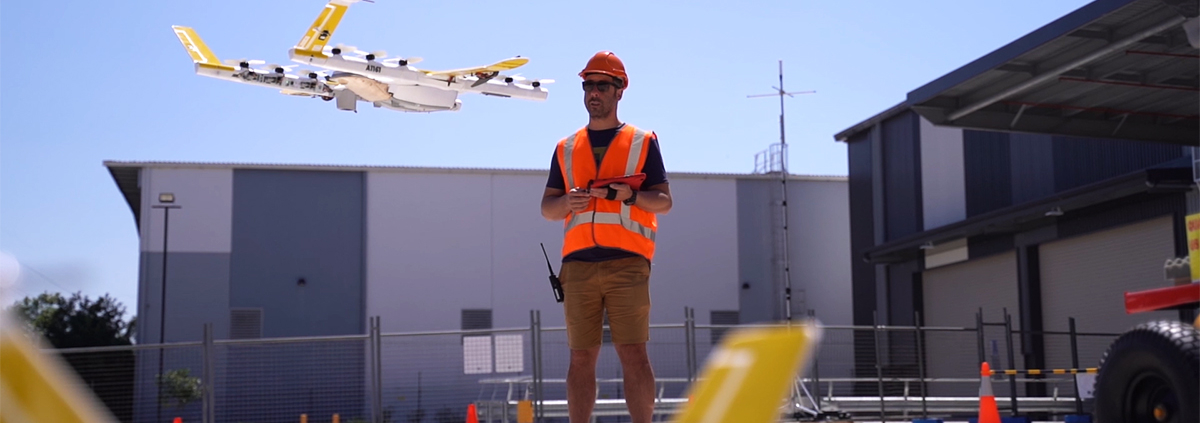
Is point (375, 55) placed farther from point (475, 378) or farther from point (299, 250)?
point (299, 250)

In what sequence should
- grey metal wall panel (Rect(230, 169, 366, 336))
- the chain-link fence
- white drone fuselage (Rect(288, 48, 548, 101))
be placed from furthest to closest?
grey metal wall panel (Rect(230, 169, 366, 336))
white drone fuselage (Rect(288, 48, 548, 101))
the chain-link fence

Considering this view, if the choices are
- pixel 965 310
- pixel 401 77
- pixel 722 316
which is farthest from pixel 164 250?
pixel 965 310

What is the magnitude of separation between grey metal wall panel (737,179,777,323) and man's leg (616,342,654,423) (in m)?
36.7

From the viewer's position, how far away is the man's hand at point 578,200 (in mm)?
5121

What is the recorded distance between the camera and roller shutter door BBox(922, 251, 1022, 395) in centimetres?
2373

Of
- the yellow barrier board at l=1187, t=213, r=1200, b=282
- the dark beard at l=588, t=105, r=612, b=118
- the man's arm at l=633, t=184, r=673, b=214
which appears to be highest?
the dark beard at l=588, t=105, r=612, b=118

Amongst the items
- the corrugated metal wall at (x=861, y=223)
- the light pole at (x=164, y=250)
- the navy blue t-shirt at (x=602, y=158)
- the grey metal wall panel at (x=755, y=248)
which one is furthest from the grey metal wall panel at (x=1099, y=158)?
the light pole at (x=164, y=250)

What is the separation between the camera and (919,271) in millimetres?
30828

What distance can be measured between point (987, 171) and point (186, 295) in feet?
83.6

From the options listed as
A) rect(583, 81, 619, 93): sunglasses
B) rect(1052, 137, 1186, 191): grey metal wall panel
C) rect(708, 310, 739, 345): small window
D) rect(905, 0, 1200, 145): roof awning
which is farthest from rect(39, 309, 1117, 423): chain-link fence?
rect(708, 310, 739, 345): small window

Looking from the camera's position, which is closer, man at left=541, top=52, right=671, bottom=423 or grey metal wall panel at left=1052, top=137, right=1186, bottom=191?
man at left=541, top=52, right=671, bottom=423

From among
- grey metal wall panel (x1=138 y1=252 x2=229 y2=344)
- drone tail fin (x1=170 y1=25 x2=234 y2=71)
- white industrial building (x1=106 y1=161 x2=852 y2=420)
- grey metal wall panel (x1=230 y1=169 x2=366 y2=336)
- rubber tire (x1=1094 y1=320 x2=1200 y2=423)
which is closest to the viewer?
rubber tire (x1=1094 y1=320 x2=1200 y2=423)

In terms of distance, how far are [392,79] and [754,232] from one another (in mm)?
25561

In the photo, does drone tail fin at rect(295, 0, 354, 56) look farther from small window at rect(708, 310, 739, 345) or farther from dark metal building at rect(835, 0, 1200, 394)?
small window at rect(708, 310, 739, 345)
